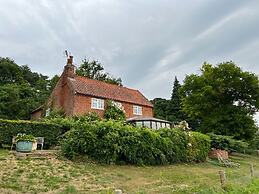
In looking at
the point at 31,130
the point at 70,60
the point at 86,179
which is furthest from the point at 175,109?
the point at 86,179

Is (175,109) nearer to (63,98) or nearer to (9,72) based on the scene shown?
(63,98)

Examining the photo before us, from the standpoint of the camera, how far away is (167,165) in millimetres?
20953

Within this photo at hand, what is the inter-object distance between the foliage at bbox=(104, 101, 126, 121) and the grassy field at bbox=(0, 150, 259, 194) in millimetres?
16157

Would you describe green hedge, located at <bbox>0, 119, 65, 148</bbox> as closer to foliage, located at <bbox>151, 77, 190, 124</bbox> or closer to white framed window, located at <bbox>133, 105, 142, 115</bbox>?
white framed window, located at <bbox>133, 105, 142, 115</bbox>

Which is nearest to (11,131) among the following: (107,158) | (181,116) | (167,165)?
(107,158)

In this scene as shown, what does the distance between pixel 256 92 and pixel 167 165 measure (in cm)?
2414

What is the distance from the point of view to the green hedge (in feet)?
68.2

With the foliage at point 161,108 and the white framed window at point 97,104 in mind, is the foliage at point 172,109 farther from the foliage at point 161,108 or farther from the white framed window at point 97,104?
the white framed window at point 97,104

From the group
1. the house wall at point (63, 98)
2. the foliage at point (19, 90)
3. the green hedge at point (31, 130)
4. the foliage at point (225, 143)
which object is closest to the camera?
the green hedge at point (31, 130)

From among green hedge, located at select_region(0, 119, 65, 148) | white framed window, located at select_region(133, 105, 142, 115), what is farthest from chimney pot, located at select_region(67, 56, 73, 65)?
green hedge, located at select_region(0, 119, 65, 148)

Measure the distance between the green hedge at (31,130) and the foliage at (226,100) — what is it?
2423 cm

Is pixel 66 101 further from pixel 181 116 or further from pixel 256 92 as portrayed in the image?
pixel 181 116

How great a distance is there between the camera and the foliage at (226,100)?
128 feet

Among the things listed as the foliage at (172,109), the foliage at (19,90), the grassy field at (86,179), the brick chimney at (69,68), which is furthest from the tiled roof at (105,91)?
the foliage at (172,109)
